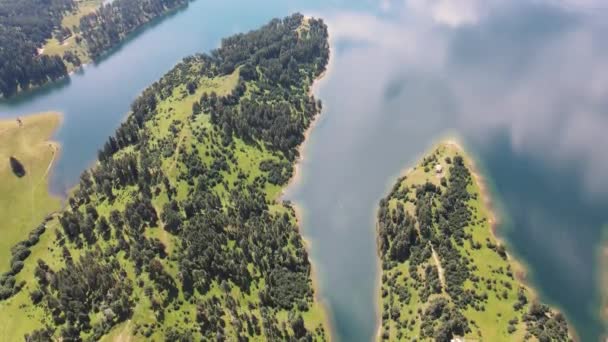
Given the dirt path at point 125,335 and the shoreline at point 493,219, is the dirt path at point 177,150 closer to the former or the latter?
the dirt path at point 125,335

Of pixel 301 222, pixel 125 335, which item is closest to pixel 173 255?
pixel 125 335

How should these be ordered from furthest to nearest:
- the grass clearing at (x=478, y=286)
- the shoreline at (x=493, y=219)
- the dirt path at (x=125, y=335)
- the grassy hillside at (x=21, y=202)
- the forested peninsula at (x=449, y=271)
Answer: the grassy hillside at (x=21, y=202) < the shoreline at (x=493, y=219) < the grass clearing at (x=478, y=286) < the forested peninsula at (x=449, y=271) < the dirt path at (x=125, y=335)

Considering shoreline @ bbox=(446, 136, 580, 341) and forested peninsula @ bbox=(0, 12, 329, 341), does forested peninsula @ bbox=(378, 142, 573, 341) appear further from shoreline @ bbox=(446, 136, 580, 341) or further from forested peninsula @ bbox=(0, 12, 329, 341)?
forested peninsula @ bbox=(0, 12, 329, 341)

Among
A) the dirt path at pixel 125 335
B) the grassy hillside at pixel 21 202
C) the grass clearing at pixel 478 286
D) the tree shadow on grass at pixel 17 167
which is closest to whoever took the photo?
the dirt path at pixel 125 335

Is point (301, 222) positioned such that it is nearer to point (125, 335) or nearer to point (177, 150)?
point (177, 150)

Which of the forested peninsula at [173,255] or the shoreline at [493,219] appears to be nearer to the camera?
the forested peninsula at [173,255]

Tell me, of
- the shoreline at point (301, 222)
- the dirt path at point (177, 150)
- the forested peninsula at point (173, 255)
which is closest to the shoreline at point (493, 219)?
the shoreline at point (301, 222)
